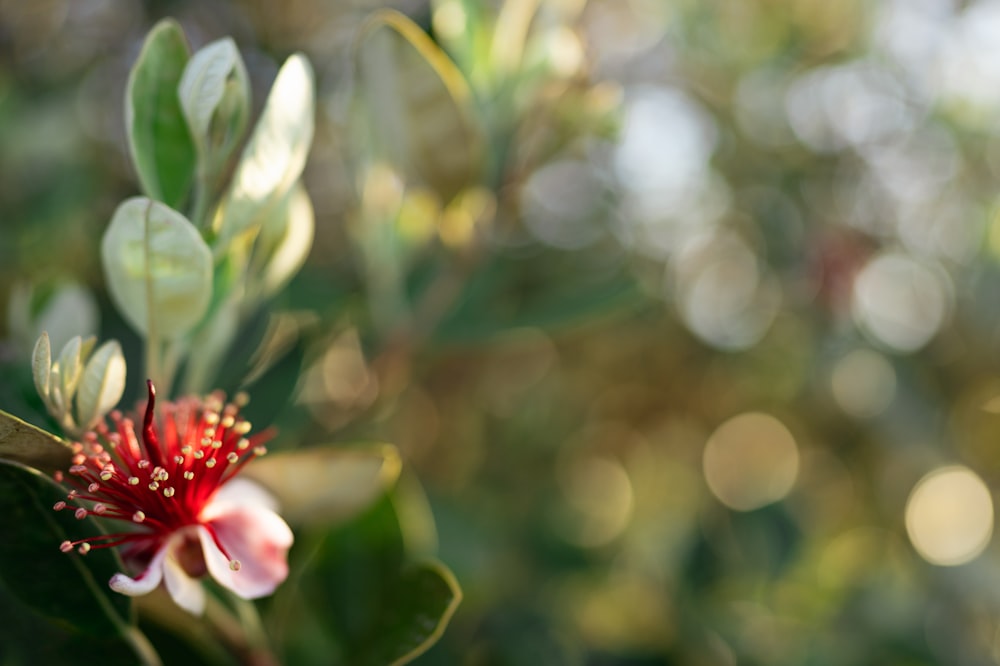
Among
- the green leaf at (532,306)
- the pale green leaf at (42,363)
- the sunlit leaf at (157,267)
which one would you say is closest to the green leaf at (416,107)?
the green leaf at (532,306)

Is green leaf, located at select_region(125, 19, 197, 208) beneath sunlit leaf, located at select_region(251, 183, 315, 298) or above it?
above

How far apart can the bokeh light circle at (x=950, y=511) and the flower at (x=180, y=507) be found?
1593 millimetres

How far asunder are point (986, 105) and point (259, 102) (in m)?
1.52

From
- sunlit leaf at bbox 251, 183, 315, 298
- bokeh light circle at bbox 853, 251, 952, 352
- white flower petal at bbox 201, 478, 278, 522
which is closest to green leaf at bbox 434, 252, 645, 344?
sunlit leaf at bbox 251, 183, 315, 298

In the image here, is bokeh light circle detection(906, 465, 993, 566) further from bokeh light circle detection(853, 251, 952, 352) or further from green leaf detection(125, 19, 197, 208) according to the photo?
green leaf detection(125, 19, 197, 208)

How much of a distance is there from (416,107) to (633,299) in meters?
0.37

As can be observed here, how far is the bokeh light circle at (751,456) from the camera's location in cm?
198

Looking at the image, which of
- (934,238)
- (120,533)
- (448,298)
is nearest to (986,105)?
(934,238)

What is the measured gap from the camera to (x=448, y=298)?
1089mm

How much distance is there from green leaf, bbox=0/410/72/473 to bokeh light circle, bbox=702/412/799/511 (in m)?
1.54

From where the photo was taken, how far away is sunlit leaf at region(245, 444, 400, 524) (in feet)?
2.32

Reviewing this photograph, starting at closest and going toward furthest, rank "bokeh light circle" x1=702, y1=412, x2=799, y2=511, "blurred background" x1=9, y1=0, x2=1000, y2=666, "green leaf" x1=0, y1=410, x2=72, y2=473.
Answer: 1. "green leaf" x1=0, y1=410, x2=72, y2=473
2. "blurred background" x1=9, y1=0, x2=1000, y2=666
3. "bokeh light circle" x1=702, y1=412, x2=799, y2=511

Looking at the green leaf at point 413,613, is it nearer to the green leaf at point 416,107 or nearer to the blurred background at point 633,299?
the blurred background at point 633,299

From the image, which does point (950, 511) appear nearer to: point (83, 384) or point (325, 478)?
point (325, 478)
